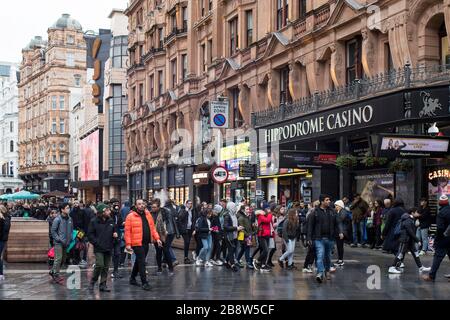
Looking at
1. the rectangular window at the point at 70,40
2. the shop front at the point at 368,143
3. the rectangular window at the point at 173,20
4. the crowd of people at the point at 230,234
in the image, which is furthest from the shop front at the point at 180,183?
the rectangular window at the point at 70,40

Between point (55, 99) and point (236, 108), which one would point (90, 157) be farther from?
point (236, 108)

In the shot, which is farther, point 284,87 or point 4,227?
point 284,87

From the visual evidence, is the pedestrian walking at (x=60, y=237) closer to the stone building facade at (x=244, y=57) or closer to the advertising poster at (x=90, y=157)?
the stone building facade at (x=244, y=57)

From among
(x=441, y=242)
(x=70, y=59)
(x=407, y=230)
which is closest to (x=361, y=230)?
(x=407, y=230)

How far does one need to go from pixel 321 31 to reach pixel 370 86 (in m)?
5.09

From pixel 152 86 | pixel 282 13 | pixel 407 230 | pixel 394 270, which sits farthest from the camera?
pixel 152 86

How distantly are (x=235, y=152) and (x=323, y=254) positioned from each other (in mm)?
19056

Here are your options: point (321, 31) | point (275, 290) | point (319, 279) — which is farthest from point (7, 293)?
point (321, 31)

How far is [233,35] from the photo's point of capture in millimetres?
35000

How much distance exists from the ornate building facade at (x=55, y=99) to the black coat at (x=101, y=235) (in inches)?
3055

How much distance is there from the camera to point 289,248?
16594 millimetres

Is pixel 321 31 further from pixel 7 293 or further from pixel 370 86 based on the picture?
pixel 7 293

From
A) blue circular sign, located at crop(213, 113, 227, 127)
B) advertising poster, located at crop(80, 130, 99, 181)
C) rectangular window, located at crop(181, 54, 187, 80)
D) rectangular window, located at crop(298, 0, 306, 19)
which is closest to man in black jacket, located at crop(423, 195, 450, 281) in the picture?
blue circular sign, located at crop(213, 113, 227, 127)
